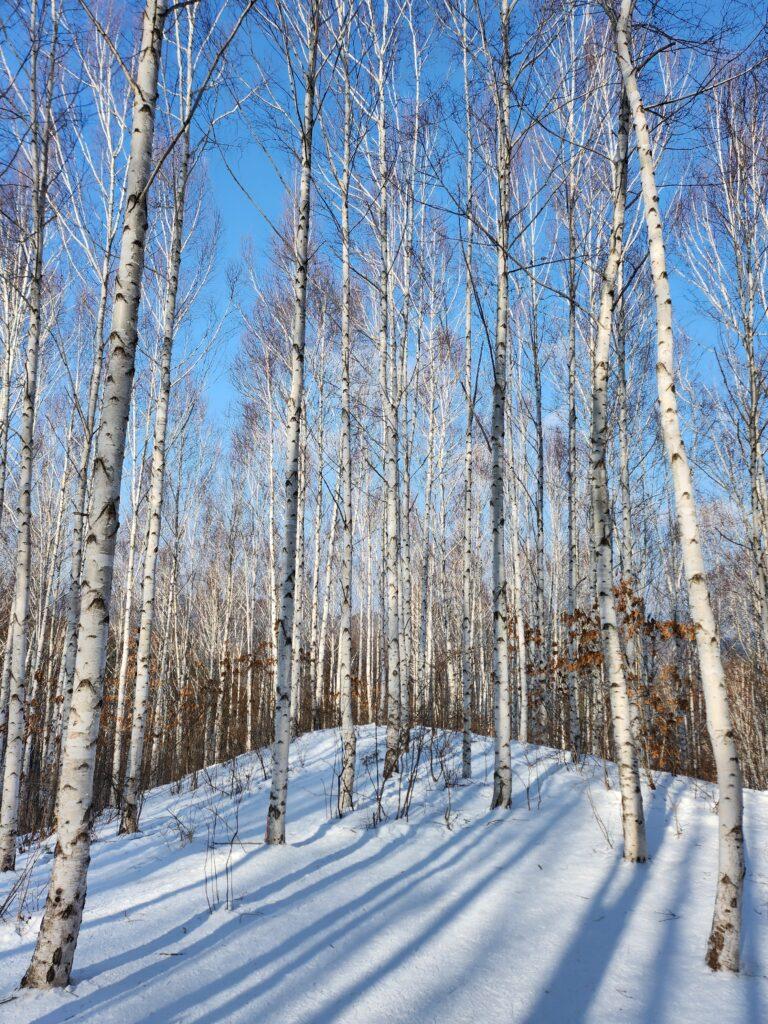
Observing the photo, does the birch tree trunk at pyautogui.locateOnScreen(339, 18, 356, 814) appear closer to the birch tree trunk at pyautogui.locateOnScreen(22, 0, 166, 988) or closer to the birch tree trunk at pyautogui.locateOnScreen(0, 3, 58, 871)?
the birch tree trunk at pyautogui.locateOnScreen(0, 3, 58, 871)

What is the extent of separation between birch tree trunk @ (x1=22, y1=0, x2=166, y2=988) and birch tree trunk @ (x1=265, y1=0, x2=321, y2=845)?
200cm

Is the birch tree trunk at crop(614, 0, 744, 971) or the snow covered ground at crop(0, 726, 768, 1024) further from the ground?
the birch tree trunk at crop(614, 0, 744, 971)

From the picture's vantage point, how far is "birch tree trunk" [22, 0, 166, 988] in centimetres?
234

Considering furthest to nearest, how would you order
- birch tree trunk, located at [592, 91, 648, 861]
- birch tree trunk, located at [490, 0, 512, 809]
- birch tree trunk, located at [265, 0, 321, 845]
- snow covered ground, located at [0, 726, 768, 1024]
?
birch tree trunk, located at [490, 0, 512, 809], birch tree trunk, located at [265, 0, 321, 845], birch tree trunk, located at [592, 91, 648, 861], snow covered ground, located at [0, 726, 768, 1024]

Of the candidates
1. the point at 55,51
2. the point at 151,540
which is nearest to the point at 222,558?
the point at 151,540

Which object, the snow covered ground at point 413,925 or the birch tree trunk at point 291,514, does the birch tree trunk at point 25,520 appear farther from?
the birch tree trunk at point 291,514

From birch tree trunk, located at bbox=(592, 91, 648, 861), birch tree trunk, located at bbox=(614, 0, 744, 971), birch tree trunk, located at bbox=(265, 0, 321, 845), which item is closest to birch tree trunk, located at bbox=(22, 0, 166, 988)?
birch tree trunk, located at bbox=(265, 0, 321, 845)

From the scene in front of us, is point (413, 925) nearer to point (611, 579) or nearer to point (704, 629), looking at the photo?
point (704, 629)

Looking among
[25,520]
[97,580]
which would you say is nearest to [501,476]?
[97,580]

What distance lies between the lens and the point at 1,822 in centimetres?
514

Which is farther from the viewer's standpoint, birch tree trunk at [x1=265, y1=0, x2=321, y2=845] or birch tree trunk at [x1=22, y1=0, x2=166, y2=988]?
birch tree trunk at [x1=265, y1=0, x2=321, y2=845]

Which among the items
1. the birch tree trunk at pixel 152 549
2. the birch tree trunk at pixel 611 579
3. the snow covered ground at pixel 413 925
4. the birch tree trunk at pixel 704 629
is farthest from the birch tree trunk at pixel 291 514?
the birch tree trunk at pixel 704 629

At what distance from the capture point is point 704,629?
296cm

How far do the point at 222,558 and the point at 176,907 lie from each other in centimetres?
1930
